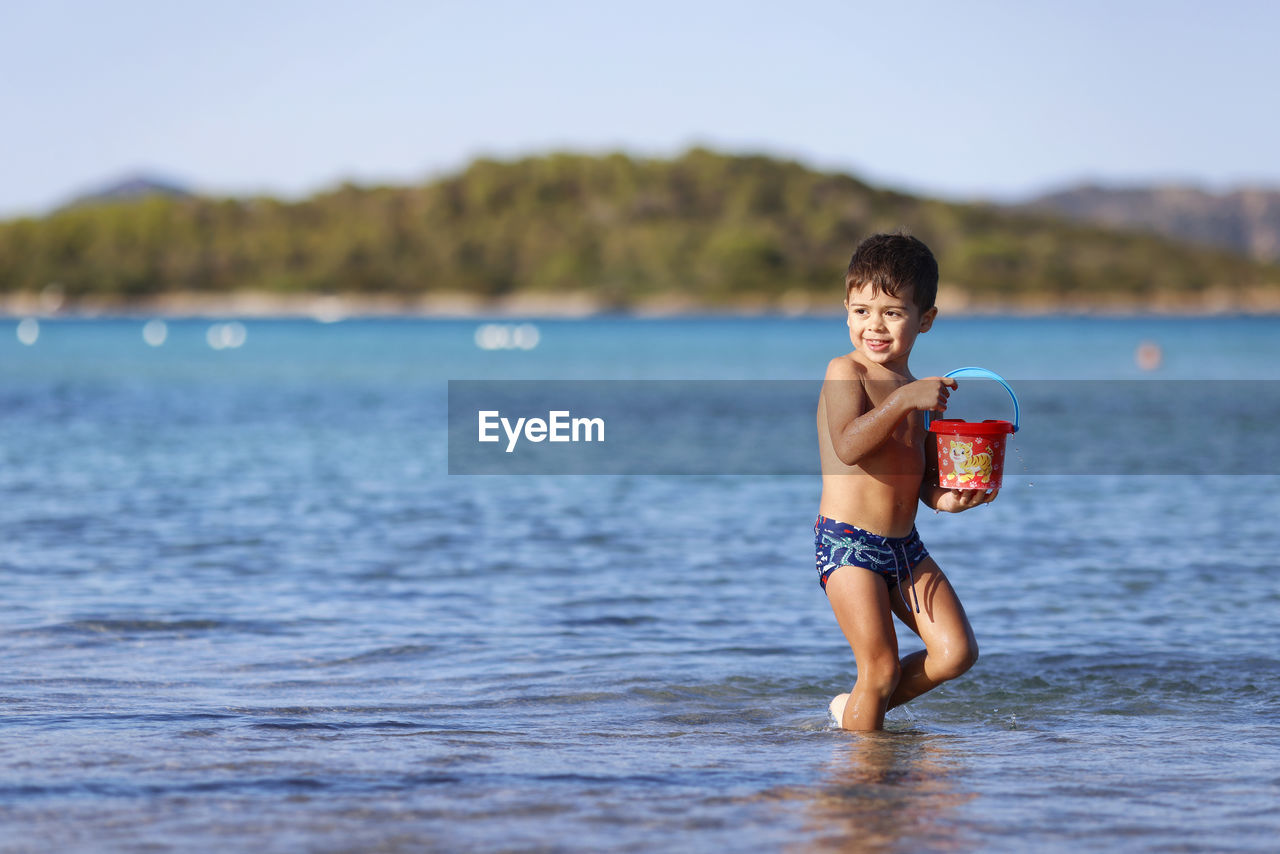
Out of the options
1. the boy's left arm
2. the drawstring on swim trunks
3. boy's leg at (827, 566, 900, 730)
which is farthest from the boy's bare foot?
the boy's left arm

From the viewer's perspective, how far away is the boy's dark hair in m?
5.48

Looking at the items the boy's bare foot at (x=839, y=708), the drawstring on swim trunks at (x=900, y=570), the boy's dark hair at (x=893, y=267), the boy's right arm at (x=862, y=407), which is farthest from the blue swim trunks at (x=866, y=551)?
the boy's dark hair at (x=893, y=267)

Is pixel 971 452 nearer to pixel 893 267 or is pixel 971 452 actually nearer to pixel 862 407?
pixel 862 407

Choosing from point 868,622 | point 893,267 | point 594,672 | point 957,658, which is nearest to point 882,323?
point 893,267

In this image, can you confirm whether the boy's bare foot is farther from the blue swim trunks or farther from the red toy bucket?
the red toy bucket

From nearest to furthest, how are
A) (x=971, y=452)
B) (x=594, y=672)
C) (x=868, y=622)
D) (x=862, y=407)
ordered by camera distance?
(x=971, y=452)
(x=862, y=407)
(x=868, y=622)
(x=594, y=672)

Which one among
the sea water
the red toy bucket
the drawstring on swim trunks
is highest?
the red toy bucket

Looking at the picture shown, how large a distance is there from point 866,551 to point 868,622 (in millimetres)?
265

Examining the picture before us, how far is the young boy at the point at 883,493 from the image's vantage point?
549cm

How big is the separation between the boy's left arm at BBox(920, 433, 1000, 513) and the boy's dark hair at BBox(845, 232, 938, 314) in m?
0.57

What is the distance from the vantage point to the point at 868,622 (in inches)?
220

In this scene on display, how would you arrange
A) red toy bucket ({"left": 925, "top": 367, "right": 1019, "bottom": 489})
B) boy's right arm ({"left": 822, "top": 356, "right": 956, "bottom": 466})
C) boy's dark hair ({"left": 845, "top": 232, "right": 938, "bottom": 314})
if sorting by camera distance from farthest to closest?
boy's dark hair ({"left": 845, "top": 232, "right": 938, "bottom": 314}), red toy bucket ({"left": 925, "top": 367, "right": 1019, "bottom": 489}), boy's right arm ({"left": 822, "top": 356, "right": 956, "bottom": 466})

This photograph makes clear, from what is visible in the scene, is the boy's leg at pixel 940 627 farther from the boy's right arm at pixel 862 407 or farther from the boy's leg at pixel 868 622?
the boy's right arm at pixel 862 407

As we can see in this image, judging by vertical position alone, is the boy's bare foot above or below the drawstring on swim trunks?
below
